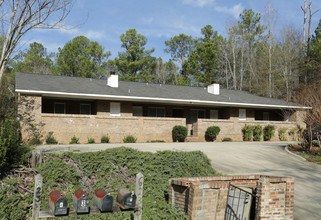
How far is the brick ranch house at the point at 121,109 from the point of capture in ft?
56.9

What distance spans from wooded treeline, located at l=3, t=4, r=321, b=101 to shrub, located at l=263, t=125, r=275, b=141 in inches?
557

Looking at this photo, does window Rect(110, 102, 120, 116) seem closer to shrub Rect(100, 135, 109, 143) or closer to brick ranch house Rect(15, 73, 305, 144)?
brick ranch house Rect(15, 73, 305, 144)

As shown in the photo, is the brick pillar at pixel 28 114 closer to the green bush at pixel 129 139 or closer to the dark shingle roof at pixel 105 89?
the dark shingle roof at pixel 105 89

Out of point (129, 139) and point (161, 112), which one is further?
point (161, 112)

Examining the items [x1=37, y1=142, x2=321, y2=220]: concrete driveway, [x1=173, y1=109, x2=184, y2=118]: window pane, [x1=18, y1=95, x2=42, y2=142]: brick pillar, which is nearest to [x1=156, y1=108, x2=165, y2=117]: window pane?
[x1=173, y1=109, x2=184, y2=118]: window pane

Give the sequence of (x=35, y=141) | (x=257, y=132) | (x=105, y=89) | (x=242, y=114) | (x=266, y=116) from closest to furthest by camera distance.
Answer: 1. (x=35, y=141)
2. (x=105, y=89)
3. (x=257, y=132)
4. (x=242, y=114)
5. (x=266, y=116)

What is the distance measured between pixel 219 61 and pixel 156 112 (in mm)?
23904

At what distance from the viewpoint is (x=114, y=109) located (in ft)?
66.2

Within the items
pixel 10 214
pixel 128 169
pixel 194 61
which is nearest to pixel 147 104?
pixel 128 169

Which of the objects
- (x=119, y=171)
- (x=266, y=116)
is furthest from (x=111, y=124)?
(x=266, y=116)

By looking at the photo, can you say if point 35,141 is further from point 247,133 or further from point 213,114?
point 247,133

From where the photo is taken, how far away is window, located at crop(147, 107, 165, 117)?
74.3 ft

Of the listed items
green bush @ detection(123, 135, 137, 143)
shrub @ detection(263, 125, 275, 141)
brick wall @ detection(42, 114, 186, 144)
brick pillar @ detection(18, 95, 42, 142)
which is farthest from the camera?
shrub @ detection(263, 125, 275, 141)

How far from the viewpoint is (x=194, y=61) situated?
146 ft
